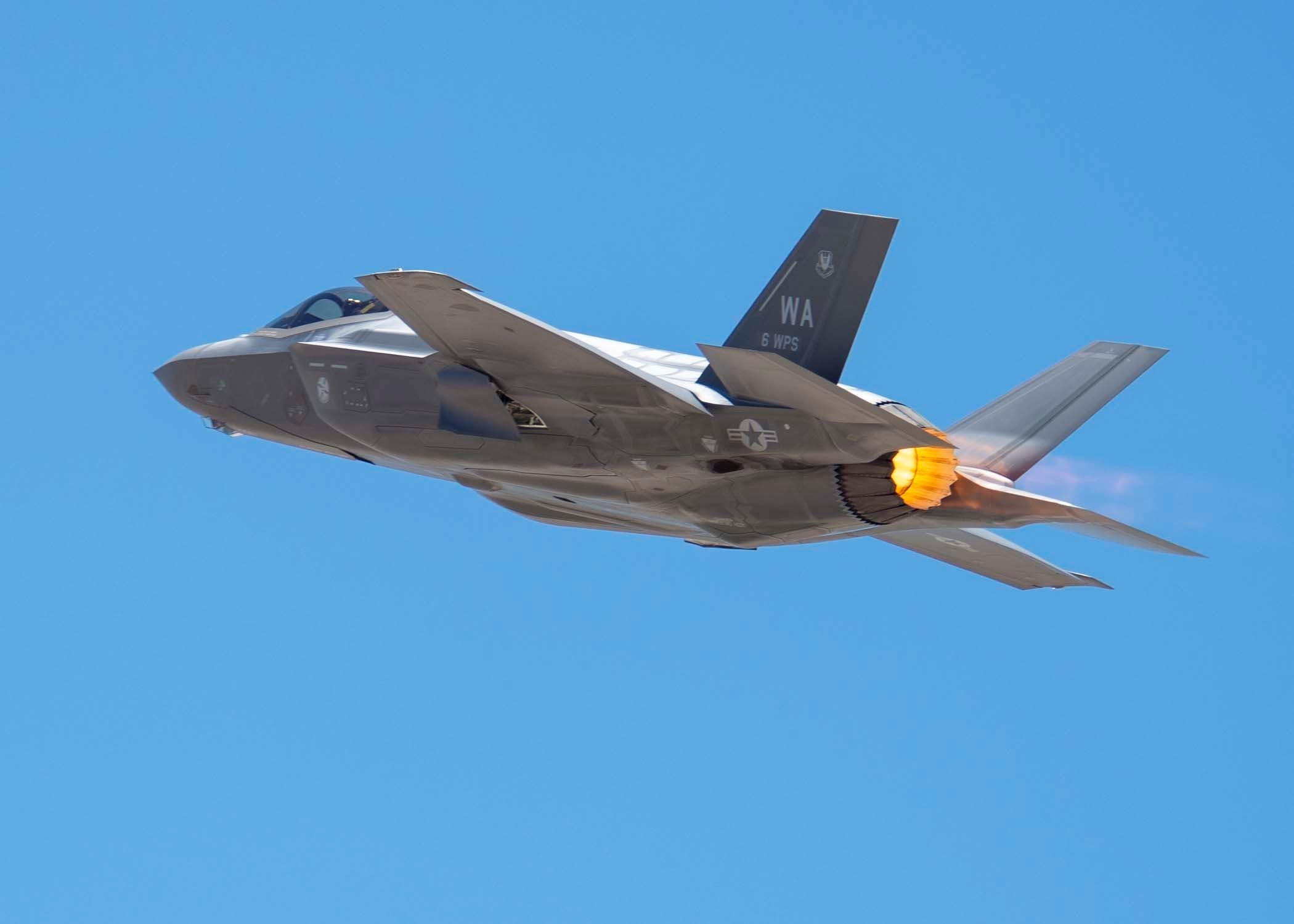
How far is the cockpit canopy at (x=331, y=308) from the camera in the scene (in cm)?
2683

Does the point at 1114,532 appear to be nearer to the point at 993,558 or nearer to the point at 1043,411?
the point at 1043,411

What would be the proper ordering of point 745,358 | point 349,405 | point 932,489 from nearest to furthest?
1. point 745,358
2. point 932,489
3. point 349,405

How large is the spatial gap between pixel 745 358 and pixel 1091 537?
4.96 meters

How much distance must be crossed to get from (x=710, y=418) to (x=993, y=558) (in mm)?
6371

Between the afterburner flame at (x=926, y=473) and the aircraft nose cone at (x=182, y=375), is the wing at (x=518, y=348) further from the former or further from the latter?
the aircraft nose cone at (x=182, y=375)

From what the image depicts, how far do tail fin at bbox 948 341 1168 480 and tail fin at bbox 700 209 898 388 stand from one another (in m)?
2.23

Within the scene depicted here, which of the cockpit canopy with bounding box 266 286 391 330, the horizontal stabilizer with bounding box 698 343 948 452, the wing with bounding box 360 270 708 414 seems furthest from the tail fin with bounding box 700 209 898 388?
the cockpit canopy with bounding box 266 286 391 330

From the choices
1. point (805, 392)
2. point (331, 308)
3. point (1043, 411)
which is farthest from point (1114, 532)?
point (331, 308)

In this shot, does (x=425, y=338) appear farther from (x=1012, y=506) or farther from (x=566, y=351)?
(x=1012, y=506)

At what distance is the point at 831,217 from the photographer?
23500 mm

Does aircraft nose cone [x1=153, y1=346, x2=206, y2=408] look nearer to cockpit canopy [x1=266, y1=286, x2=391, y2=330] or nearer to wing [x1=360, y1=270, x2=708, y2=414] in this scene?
cockpit canopy [x1=266, y1=286, x2=391, y2=330]

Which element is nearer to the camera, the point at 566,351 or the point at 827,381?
the point at 827,381

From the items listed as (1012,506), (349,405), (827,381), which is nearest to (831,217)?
(827,381)

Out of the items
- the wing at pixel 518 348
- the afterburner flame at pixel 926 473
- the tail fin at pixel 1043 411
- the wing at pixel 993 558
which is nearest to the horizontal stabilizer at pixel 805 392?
the afterburner flame at pixel 926 473
